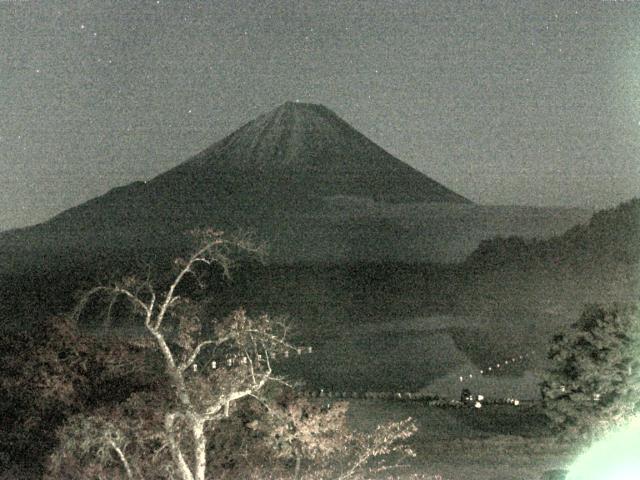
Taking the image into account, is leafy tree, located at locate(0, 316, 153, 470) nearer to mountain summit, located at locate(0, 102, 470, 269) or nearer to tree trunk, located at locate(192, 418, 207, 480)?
tree trunk, located at locate(192, 418, 207, 480)

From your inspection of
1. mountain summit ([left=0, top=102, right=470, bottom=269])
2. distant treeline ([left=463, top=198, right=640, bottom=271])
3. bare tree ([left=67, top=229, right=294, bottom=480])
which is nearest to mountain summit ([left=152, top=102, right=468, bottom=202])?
mountain summit ([left=0, top=102, right=470, bottom=269])

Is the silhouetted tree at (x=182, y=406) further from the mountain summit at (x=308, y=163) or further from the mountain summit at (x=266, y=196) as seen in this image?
the mountain summit at (x=308, y=163)

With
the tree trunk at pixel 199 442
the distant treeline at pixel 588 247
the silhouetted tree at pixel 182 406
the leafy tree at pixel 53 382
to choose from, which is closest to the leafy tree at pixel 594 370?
the silhouetted tree at pixel 182 406

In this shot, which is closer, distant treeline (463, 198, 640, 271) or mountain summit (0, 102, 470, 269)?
distant treeline (463, 198, 640, 271)

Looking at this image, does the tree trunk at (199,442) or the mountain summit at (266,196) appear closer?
the tree trunk at (199,442)

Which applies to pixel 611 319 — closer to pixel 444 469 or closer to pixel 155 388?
pixel 444 469
